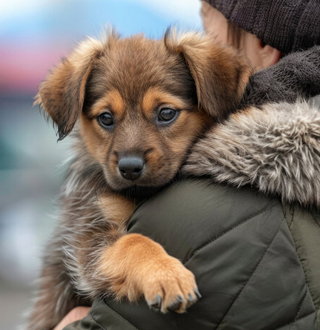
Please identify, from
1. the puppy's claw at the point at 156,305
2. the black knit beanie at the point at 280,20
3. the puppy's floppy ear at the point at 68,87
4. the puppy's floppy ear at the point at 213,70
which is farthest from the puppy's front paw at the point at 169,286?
the black knit beanie at the point at 280,20

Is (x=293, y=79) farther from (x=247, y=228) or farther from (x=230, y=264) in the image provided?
(x=230, y=264)

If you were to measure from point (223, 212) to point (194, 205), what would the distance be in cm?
13

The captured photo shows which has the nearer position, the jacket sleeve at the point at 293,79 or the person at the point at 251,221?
the person at the point at 251,221

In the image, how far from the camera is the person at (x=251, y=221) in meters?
1.82

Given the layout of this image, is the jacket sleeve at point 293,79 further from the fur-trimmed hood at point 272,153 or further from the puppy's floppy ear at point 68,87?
the puppy's floppy ear at point 68,87

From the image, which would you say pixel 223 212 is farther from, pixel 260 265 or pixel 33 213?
pixel 33 213

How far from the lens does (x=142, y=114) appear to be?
2682mm

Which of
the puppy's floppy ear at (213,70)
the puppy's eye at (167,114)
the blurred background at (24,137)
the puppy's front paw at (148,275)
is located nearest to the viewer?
the puppy's front paw at (148,275)

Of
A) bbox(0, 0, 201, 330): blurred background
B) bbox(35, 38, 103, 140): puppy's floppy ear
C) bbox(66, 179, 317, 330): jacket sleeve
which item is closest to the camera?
bbox(66, 179, 317, 330): jacket sleeve

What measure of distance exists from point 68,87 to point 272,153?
4.80 feet

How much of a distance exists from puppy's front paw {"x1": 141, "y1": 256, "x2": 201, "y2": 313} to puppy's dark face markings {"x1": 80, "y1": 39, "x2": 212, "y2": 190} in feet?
1.73

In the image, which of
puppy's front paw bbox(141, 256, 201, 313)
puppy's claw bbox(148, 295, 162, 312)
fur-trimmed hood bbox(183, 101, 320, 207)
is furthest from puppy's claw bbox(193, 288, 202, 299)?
fur-trimmed hood bbox(183, 101, 320, 207)

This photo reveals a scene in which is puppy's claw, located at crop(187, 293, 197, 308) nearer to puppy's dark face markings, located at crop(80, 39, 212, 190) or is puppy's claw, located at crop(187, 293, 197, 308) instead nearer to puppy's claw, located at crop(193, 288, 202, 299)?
puppy's claw, located at crop(193, 288, 202, 299)

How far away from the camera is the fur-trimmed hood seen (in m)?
1.95
